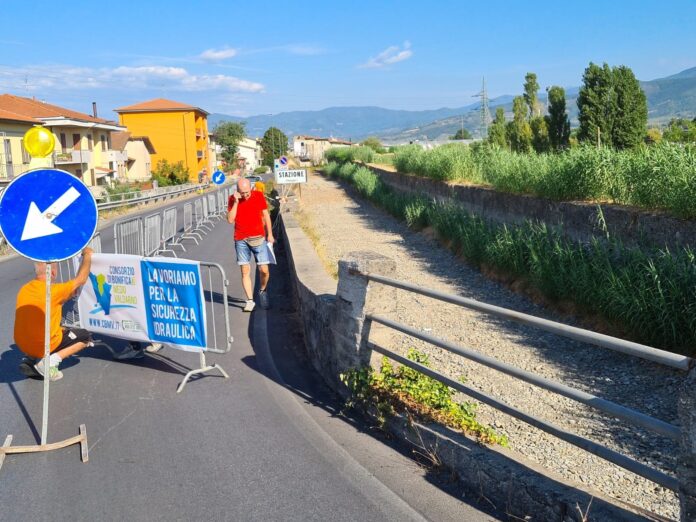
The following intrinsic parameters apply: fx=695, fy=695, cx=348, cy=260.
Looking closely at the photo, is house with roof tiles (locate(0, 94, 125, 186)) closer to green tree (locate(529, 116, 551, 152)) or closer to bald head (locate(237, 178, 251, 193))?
green tree (locate(529, 116, 551, 152))

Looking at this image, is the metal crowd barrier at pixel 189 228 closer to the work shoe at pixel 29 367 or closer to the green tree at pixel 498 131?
the work shoe at pixel 29 367

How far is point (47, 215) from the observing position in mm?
5113

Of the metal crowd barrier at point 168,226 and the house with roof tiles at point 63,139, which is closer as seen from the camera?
the metal crowd barrier at point 168,226

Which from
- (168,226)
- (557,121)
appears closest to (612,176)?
(168,226)

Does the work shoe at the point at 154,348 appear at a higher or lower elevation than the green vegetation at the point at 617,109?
lower

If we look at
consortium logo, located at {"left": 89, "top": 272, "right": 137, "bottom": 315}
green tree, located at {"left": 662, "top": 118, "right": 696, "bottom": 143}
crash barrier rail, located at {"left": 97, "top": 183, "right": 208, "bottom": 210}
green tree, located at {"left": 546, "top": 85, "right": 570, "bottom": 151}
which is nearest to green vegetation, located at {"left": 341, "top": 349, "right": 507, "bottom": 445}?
consortium logo, located at {"left": 89, "top": 272, "right": 137, "bottom": 315}

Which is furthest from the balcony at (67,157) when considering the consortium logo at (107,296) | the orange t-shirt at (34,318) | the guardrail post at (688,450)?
the guardrail post at (688,450)

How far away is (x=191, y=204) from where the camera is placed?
22.9 m

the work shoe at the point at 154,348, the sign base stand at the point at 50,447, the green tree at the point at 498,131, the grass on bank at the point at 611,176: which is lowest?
the work shoe at the point at 154,348

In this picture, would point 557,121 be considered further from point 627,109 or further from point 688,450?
point 688,450

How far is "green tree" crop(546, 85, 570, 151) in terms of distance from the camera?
117 ft

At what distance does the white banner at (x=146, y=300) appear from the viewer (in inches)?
250

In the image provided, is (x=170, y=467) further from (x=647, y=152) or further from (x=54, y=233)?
(x=647, y=152)

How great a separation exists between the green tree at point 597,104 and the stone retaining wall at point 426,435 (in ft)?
73.6
